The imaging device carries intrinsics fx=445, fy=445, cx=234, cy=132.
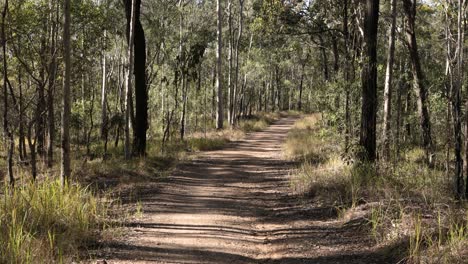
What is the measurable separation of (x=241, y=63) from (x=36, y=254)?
3774cm

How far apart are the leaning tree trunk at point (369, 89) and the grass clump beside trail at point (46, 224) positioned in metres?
6.11

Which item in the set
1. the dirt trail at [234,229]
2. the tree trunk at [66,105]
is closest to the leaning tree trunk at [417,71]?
the dirt trail at [234,229]

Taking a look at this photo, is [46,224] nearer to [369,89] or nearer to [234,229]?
[234,229]

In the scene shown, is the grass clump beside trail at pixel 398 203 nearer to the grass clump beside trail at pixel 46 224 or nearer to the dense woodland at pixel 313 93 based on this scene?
the dense woodland at pixel 313 93

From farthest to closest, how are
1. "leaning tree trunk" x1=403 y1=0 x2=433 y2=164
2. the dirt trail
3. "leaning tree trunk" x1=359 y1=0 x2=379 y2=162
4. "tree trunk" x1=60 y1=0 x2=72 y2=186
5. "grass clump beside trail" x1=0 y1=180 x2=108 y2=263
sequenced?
"leaning tree trunk" x1=403 y1=0 x2=433 y2=164 < "leaning tree trunk" x1=359 y1=0 x2=379 y2=162 < "tree trunk" x1=60 y1=0 x2=72 y2=186 < the dirt trail < "grass clump beside trail" x1=0 y1=180 x2=108 y2=263

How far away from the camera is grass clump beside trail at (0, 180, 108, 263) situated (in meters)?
4.61

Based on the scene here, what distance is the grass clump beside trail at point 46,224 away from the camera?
181 inches

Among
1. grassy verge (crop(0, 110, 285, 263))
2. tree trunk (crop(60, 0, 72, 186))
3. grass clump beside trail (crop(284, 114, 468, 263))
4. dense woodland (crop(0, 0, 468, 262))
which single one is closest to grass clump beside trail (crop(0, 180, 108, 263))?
grassy verge (crop(0, 110, 285, 263))

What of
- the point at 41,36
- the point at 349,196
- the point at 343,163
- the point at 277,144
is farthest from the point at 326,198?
the point at 277,144

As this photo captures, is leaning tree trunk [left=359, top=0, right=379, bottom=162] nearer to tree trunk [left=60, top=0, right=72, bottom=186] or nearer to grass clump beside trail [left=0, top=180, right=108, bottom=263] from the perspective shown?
grass clump beside trail [left=0, top=180, right=108, bottom=263]

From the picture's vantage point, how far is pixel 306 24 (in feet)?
62.5

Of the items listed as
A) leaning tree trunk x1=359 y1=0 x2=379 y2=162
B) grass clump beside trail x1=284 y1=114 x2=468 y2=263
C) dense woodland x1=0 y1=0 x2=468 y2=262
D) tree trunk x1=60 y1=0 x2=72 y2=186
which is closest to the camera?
grass clump beside trail x1=284 y1=114 x2=468 y2=263

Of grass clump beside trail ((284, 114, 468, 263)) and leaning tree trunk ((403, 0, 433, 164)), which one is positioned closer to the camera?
grass clump beside trail ((284, 114, 468, 263))

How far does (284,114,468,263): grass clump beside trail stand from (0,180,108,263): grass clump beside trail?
3983mm
